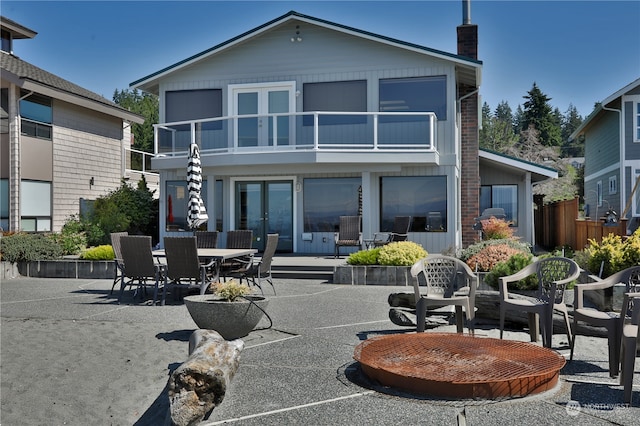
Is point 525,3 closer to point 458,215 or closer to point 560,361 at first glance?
point 458,215

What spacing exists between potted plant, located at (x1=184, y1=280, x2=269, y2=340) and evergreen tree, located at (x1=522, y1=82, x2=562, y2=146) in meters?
57.0

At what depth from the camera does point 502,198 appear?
69.7 ft

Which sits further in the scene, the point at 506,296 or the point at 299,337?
the point at 299,337

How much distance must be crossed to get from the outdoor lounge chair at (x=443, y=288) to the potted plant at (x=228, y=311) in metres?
1.82

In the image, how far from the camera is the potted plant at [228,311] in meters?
6.91

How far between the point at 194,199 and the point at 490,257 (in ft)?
20.6

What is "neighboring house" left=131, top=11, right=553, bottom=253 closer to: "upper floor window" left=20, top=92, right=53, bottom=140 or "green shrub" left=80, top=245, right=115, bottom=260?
"upper floor window" left=20, top=92, right=53, bottom=140

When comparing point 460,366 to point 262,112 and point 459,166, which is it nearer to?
point 262,112

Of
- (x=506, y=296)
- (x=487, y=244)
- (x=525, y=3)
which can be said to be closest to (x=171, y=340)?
(x=506, y=296)

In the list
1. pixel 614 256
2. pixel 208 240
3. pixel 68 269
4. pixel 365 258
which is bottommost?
pixel 68 269

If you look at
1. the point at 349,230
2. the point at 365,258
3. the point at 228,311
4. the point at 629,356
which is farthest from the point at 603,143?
the point at 629,356

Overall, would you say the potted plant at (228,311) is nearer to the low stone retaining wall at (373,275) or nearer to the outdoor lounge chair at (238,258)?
the outdoor lounge chair at (238,258)

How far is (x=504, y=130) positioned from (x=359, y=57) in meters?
52.5

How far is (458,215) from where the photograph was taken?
18328 millimetres
